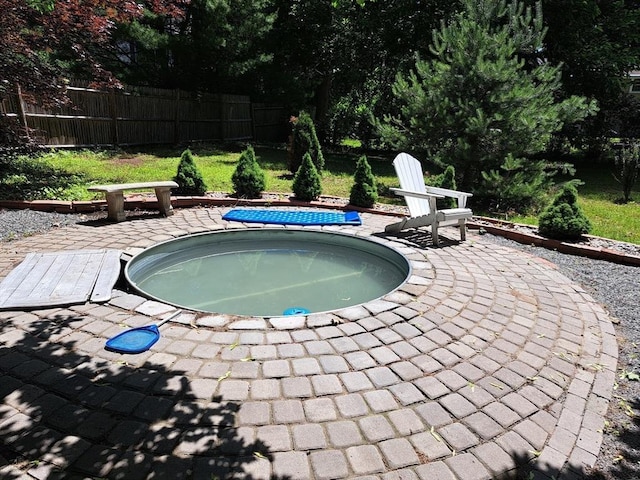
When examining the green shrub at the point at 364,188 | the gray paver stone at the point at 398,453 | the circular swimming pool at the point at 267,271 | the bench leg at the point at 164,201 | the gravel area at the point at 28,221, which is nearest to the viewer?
the gray paver stone at the point at 398,453

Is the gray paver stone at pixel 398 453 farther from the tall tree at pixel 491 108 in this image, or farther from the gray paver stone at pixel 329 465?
the tall tree at pixel 491 108

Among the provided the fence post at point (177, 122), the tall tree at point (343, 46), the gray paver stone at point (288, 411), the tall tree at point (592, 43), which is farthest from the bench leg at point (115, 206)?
the tall tree at point (592, 43)

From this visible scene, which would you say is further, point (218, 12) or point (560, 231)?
point (218, 12)

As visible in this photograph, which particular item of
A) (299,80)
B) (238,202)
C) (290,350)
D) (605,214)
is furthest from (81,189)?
(299,80)

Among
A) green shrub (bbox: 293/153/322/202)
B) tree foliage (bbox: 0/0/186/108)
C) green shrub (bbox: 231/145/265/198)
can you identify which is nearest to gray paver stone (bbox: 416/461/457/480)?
green shrub (bbox: 293/153/322/202)

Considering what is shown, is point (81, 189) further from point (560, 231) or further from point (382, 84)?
point (382, 84)

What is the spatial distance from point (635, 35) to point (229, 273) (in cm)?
1538

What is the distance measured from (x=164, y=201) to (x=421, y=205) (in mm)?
3792

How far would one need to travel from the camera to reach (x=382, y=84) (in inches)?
687

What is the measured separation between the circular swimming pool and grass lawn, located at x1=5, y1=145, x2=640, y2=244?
108 inches

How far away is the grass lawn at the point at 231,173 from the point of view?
7.20 metres

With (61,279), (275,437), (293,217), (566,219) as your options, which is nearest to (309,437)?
(275,437)

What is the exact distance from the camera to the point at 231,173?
31.9ft

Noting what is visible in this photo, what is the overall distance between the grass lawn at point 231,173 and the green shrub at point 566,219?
3.15 ft
